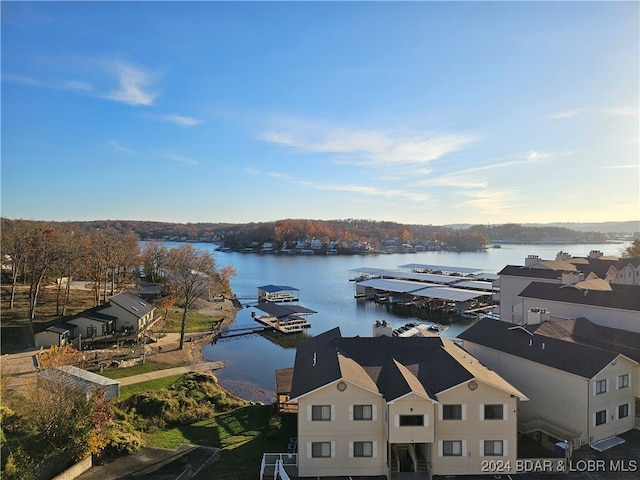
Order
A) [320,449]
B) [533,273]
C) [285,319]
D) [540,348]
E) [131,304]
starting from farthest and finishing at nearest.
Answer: [285,319] → [533,273] → [131,304] → [540,348] → [320,449]

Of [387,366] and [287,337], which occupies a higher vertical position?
[387,366]

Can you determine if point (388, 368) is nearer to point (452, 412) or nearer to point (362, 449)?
point (452, 412)

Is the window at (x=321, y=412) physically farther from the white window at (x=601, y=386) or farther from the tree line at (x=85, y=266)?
the tree line at (x=85, y=266)

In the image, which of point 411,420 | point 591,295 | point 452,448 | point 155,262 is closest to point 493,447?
point 452,448

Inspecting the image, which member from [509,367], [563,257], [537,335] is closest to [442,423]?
[509,367]

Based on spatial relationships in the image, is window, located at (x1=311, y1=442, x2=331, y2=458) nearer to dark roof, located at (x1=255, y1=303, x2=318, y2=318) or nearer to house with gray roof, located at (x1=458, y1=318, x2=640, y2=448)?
house with gray roof, located at (x1=458, y1=318, x2=640, y2=448)

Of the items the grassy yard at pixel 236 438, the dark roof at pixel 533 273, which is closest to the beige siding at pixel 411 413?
the grassy yard at pixel 236 438
